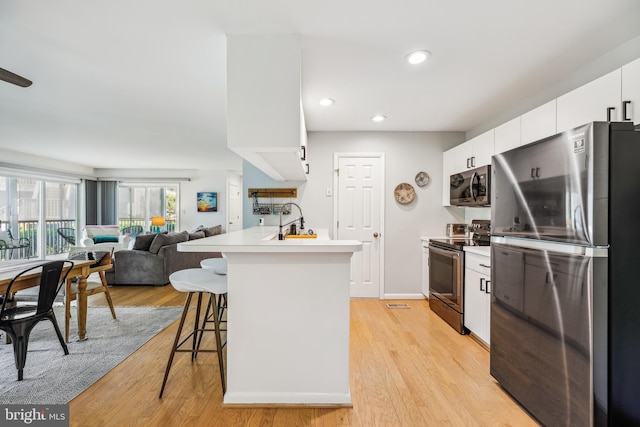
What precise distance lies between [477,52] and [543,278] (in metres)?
1.54

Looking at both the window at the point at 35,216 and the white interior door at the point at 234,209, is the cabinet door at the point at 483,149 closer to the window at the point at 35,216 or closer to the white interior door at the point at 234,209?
the white interior door at the point at 234,209

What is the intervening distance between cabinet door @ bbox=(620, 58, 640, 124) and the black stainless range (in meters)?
1.60

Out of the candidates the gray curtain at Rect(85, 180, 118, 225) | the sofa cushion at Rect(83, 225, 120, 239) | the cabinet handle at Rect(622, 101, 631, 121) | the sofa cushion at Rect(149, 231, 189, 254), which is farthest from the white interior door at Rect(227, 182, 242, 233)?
the cabinet handle at Rect(622, 101, 631, 121)

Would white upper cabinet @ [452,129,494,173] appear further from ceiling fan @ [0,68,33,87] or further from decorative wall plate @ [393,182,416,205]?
ceiling fan @ [0,68,33,87]

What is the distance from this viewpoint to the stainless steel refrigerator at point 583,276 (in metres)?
1.35

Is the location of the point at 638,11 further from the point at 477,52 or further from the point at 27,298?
the point at 27,298

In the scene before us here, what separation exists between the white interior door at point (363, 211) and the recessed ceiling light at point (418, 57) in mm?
1935

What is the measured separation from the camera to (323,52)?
2107mm

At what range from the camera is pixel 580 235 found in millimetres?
1399

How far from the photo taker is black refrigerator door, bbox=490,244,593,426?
4.61 feet

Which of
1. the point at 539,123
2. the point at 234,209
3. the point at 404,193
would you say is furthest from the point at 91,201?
the point at 539,123

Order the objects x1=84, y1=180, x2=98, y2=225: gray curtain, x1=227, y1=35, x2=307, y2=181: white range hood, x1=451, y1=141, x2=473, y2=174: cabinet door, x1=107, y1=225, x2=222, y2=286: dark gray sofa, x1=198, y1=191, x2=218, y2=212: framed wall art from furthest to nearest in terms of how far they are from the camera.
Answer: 1. x1=198, y1=191, x2=218, y2=212: framed wall art
2. x1=84, y1=180, x2=98, y2=225: gray curtain
3. x1=107, y1=225, x2=222, y2=286: dark gray sofa
4. x1=451, y1=141, x2=473, y2=174: cabinet door
5. x1=227, y1=35, x2=307, y2=181: white range hood

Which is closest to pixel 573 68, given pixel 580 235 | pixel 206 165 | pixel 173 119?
pixel 580 235

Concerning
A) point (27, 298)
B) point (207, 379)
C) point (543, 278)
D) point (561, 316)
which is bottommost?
point (207, 379)
